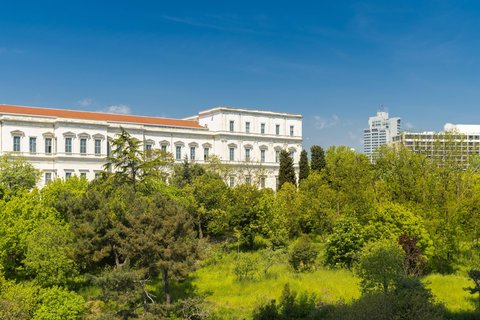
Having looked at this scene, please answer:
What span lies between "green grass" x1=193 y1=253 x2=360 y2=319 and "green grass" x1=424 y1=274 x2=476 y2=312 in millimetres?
3470

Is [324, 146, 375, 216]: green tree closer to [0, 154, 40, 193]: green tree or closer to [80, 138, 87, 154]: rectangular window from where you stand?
[0, 154, 40, 193]: green tree

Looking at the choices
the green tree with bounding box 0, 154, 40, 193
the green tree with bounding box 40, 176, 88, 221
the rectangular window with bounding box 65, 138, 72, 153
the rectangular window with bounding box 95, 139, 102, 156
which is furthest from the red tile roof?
the green tree with bounding box 40, 176, 88, 221

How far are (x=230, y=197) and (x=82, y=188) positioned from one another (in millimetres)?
9905

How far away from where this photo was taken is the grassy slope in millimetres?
22109

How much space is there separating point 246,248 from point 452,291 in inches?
556

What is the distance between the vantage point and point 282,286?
24609 millimetres

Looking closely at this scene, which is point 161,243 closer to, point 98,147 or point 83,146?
point 83,146

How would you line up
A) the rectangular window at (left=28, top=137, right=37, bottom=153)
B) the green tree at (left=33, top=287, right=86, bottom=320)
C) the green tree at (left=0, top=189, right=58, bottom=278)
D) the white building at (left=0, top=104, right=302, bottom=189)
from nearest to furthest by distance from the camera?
the green tree at (left=33, top=287, right=86, bottom=320), the green tree at (left=0, top=189, right=58, bottom=278), the rectangular window at (left=28, top=137, right=37, bottom=153), the white building at (left=0, top=104, right=302, bottom=189)

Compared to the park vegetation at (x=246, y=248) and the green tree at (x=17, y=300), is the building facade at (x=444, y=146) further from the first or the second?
the green tree at (x=17, y=300)

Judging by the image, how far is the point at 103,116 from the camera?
171 feet

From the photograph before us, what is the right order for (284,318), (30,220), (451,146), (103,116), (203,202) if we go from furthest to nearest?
(103,116), (203,202), (451,146), (30,220), (284,318)

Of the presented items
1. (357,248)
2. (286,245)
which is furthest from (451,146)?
(286,245)

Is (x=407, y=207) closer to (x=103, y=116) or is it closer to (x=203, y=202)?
(x=203, y=202)

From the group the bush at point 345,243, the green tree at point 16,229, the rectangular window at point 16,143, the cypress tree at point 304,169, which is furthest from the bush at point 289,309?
the rectangular window at point 16,143
